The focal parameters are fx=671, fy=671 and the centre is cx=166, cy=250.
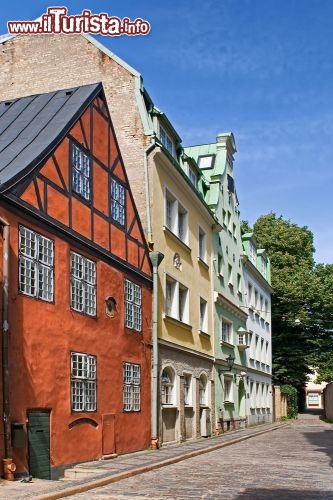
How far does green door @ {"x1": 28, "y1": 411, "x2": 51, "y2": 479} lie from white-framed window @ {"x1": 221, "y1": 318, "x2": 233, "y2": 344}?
17975 millimetres

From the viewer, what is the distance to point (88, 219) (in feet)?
53.6

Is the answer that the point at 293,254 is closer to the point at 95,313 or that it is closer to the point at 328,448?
the point at 328,448

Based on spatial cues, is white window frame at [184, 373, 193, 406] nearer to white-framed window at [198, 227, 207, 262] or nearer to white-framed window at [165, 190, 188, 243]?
white-framed window at [165, 190, 188, 243]

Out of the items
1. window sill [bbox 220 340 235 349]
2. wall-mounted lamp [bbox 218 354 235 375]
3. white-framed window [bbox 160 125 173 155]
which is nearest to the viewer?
white-framed window [bbox 160 125 173 155]

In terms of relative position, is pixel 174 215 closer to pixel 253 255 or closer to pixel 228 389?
pixel 228 389

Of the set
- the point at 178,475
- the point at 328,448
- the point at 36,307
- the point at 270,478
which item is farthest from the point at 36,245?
the point at 328,448

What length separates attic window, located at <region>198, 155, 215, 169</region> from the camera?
3264 cm

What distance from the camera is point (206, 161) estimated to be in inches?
1304

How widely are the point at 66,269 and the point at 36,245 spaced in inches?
56.2

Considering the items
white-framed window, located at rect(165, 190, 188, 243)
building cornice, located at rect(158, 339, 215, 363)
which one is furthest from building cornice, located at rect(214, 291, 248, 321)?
A: white-framed window, located at rect(165, 190, 188, 243)

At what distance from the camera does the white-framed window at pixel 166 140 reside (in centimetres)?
2323

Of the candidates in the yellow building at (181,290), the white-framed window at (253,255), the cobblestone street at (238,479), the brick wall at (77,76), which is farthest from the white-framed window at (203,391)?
the white-framed window at (253,255)

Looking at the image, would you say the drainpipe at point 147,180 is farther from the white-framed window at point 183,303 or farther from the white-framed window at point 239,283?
the white-framed window at point 239,283

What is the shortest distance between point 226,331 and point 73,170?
18088 mm
